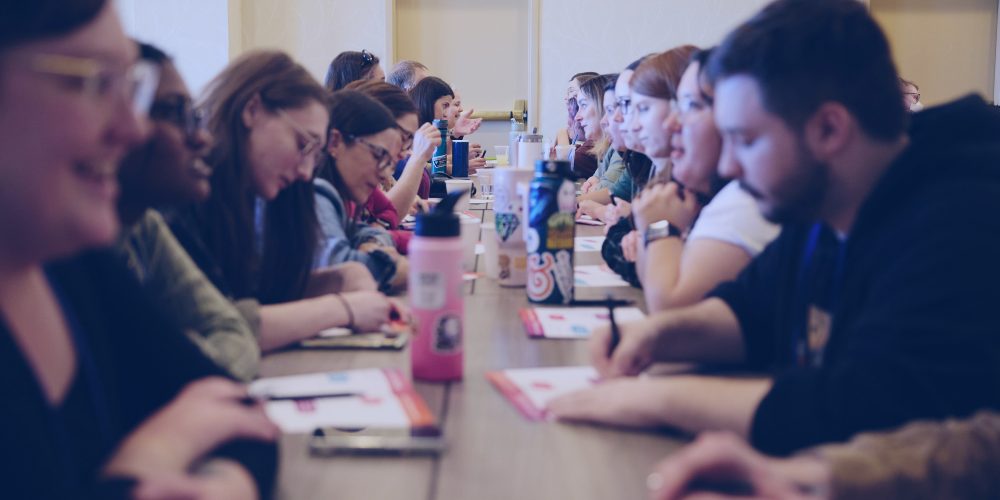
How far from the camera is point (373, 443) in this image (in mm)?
1034

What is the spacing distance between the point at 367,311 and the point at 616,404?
63 cm

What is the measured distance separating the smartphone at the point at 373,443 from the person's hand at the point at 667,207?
43.0 inches

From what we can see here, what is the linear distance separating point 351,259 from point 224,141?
0.47 metres

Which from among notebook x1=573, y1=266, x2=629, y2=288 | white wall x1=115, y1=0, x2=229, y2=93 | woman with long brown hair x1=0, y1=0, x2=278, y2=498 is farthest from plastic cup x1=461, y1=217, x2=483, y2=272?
white wall x1=115, y1=0, x2=229, y2=93

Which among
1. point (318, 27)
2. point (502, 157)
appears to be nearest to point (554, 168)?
point (502, 157)

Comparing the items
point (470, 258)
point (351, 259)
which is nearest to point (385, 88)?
point (470, 258)

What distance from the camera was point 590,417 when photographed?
44.3 inches

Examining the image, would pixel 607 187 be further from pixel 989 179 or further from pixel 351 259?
pixel 989 179

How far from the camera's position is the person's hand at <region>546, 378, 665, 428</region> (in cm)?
110

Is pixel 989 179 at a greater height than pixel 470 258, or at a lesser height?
greater

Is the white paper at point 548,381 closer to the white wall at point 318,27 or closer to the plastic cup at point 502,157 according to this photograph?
the plastic cup at point 502,157

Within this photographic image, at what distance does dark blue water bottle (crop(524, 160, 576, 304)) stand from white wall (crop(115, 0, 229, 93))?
4984 mm

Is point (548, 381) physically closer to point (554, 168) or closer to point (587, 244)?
point (554, 168)

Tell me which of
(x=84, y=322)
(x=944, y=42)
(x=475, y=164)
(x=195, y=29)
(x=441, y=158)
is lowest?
(x=475, y=164)
